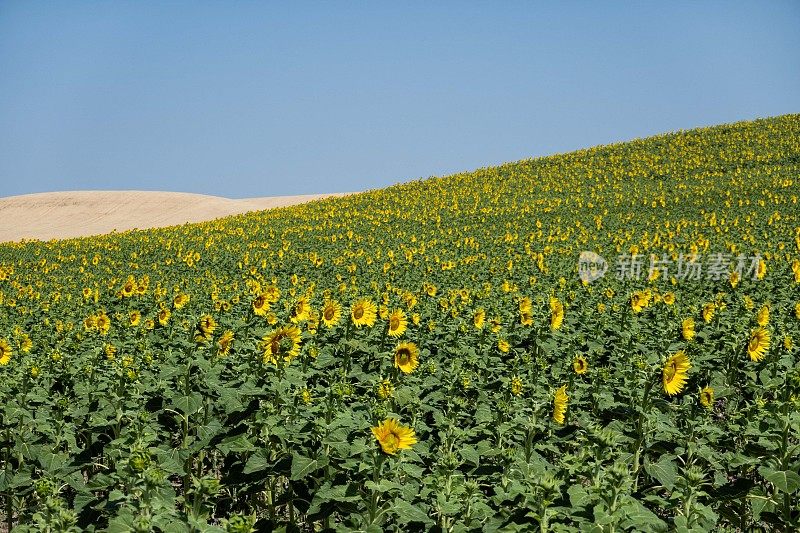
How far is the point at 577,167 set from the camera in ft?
123

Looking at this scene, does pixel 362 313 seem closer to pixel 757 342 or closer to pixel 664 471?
pixel 664 471

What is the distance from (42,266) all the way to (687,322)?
884 inches

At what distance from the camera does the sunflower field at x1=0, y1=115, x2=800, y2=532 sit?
3.50m

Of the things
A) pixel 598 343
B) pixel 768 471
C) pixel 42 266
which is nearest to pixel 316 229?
pixel 42 266

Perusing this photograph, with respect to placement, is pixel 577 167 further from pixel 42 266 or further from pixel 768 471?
pixel 768 471

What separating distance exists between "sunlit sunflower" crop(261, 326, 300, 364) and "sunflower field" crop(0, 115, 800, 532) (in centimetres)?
2

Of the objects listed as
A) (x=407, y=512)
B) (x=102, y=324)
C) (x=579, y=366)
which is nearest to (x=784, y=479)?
(x=407, y=512)

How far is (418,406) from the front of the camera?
15.8 feet

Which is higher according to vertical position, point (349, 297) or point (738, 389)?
point (349, 297)

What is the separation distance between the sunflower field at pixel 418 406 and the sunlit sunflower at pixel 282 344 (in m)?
0.02
